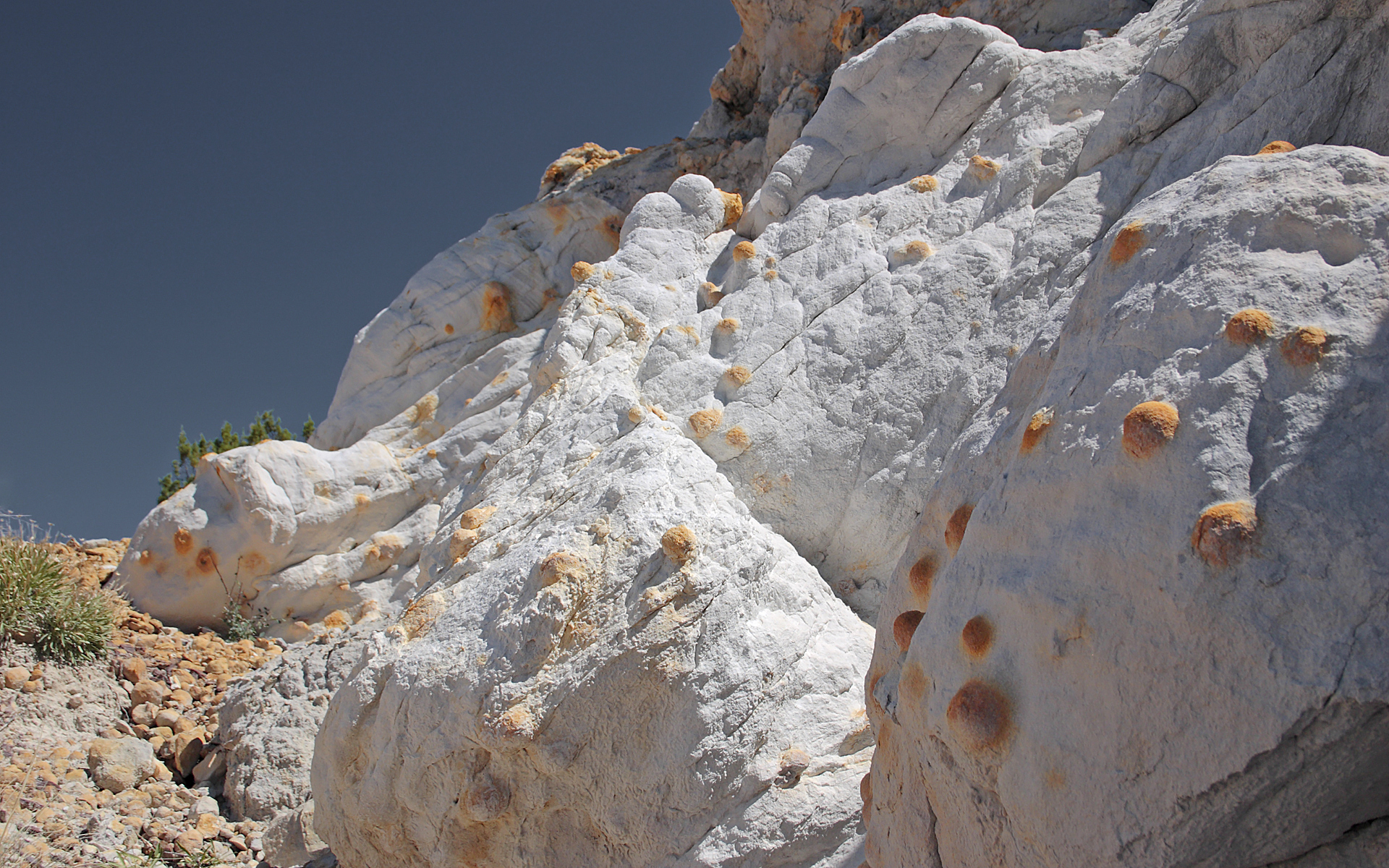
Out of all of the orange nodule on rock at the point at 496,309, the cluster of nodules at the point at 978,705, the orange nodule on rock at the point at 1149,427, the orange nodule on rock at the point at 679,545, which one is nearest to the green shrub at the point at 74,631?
the orange nodule on rock at the point at 679,545

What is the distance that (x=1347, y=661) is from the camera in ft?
6.19

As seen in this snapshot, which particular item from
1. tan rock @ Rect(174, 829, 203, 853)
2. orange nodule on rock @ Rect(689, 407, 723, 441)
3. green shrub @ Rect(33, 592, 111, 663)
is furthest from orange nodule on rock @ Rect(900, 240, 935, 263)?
green shrub @ Rect(33, 592, 111, 663)

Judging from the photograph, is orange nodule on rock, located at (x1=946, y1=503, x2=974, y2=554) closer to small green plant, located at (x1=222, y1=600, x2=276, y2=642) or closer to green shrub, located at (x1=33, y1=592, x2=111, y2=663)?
green shrub, located at (x1=33, y1=592, x2=111, y2=663)

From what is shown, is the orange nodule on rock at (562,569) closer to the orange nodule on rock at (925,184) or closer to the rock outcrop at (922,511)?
the rock outcrop at (922,511)

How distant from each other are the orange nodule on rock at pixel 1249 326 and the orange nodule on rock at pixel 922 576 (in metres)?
1.27

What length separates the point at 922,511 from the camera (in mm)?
3436

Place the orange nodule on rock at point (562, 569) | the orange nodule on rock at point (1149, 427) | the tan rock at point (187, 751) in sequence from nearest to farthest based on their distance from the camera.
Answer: the orange nodule on rock at point (1149, 427) < the orange nodule on rock at point (562, 569) < the tan rock at point (187, 751)

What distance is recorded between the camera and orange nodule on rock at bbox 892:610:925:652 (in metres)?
3.06

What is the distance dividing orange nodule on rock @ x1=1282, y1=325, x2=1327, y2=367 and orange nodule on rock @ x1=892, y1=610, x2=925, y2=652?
1.40 metres

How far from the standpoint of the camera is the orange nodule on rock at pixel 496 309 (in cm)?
981

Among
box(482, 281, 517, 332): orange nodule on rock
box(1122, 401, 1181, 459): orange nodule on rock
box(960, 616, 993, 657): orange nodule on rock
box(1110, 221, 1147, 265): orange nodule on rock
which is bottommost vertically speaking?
box(960, 616, 993, 657): orange nodule on rock

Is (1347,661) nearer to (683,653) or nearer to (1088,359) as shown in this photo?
(1088,359)

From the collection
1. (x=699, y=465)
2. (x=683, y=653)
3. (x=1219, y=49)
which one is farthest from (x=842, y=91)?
(x=683, y=653)

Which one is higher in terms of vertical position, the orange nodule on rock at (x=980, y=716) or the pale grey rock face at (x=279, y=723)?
the pale grey rock face at (x=279, y=723)
